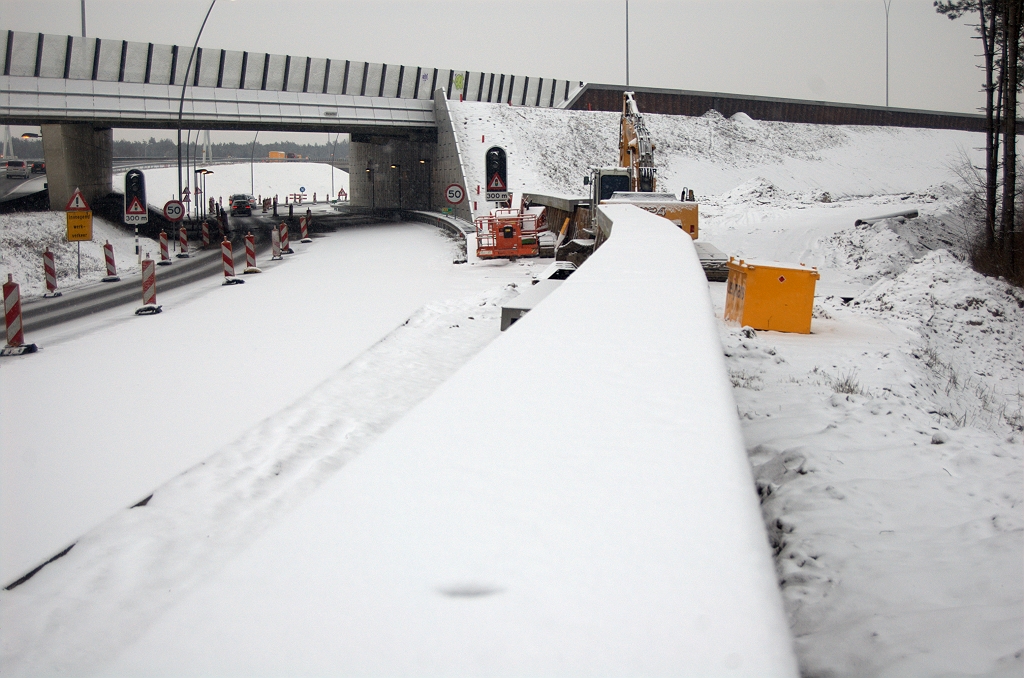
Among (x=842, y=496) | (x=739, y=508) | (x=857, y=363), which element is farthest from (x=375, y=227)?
(x=739, y=508)

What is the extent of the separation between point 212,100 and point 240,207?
1645cm

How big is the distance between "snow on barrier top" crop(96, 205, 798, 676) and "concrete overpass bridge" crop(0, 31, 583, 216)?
30265mm

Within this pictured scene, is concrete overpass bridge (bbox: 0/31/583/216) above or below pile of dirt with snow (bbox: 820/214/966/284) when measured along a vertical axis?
above

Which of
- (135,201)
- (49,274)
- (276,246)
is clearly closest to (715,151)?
(276,246)

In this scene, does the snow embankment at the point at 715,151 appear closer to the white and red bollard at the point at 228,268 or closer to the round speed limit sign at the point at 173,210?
the round speed limit sign at the point at 173,210

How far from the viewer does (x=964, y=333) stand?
13.8 m

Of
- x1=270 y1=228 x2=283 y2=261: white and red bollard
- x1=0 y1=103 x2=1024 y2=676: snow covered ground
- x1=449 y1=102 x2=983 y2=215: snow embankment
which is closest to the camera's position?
x1=0 y1=103 x2=1024 y2=676: snow covered ground

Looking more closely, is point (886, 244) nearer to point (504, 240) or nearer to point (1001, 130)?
point (1001, 130)

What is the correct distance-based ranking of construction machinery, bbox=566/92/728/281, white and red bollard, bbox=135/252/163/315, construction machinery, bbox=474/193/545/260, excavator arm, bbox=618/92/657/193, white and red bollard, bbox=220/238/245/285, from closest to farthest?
white and red bollard, bbox=135/252/163/315
construction machinery, bbox=566/92/728/281
white and red bollard, bbox=220/238/245/285
construction machinery, bbox=474/193/545/260
excavator arm, bbox=618/92/657/193

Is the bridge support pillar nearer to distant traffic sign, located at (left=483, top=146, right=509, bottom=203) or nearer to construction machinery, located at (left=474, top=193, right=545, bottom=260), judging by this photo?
distant traffic sign, located at (left=483, top=146, right=509, bottom=203)

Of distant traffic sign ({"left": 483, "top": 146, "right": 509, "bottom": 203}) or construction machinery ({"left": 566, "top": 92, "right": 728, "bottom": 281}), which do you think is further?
distant traffic sign ({"left": 483, "top": 146, "right": 509, "bottom": 203})

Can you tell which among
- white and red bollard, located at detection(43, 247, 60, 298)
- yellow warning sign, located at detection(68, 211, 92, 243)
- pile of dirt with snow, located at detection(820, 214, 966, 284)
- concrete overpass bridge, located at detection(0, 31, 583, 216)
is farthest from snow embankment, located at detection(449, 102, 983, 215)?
white and red bollard, located at detection(43, 247, 60, 298)

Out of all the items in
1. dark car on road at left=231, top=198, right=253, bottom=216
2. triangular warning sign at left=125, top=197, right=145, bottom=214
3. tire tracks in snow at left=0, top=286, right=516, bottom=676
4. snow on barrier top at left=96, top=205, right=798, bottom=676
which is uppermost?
dark car on road at left=231, top=198, right=253, bottom=216

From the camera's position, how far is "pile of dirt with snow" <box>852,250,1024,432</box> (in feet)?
30.8
